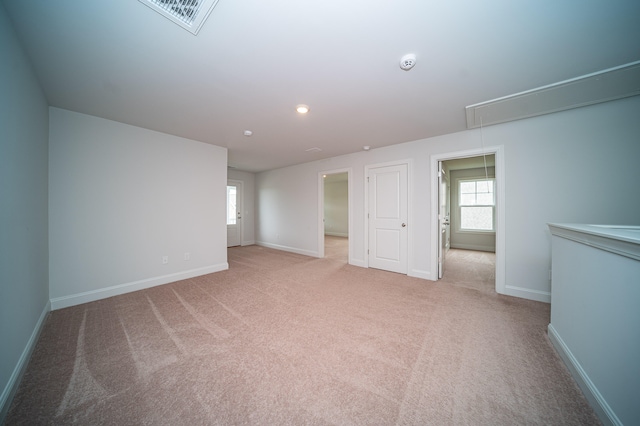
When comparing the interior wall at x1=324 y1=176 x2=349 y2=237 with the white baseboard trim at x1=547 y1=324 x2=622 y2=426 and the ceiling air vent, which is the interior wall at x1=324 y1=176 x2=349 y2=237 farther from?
the ceiling air vent

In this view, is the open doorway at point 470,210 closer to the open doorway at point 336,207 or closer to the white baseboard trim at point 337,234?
the open doorway at point 336,207

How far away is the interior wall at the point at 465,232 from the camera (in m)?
6.07

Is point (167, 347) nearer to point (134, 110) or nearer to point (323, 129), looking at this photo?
point (134, 110)

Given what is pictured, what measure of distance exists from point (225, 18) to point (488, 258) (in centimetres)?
666

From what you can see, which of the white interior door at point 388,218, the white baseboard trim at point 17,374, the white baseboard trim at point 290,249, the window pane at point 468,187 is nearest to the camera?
the white baseboard trim at point 17,374

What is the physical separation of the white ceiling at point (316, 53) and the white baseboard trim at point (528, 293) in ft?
8.30

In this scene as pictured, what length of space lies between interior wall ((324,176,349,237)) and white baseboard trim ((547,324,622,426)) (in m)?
7.28

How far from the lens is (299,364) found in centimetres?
166

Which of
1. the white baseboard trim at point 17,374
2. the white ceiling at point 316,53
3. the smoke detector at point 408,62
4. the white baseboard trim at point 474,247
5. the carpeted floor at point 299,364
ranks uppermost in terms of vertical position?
the white ceiling at point 316,53

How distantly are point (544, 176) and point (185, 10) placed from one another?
13.6ft

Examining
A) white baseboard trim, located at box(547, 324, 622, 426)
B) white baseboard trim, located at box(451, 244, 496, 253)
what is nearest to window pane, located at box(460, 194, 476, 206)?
white baseboard trim, located at box(451, 244, 496, 253)

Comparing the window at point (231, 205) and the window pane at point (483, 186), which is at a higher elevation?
the window pane at point (483, 186)

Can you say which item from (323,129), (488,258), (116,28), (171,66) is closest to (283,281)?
(323,129)

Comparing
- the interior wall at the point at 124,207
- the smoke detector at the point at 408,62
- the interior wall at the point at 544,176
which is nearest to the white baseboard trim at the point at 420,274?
the interior wall at the point at 544,176
